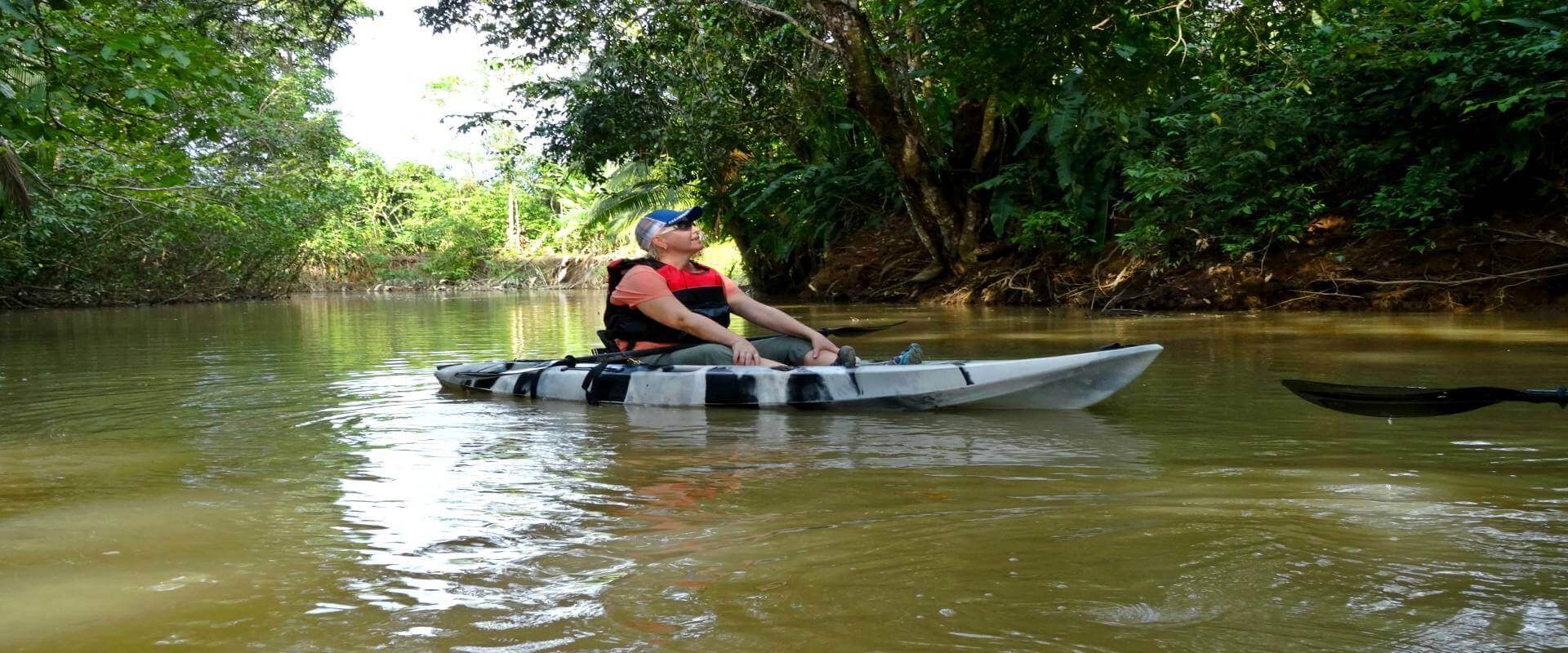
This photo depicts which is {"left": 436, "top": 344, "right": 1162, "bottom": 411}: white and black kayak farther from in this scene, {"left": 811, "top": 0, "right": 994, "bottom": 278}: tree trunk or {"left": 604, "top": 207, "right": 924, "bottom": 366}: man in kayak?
{"left": 811, "top": 0, "right": 994, "bottom": 278}: tree trunk

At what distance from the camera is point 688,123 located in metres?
15.8

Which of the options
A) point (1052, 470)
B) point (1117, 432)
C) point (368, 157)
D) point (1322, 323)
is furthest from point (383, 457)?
point (368, 157)

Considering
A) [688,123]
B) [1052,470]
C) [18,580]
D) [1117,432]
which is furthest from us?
[688,123]

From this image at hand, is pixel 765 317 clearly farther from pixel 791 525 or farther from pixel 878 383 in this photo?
pixel 791 525

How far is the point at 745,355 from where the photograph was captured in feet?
18.6

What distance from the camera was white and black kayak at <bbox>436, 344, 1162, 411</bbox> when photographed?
16.3 ft

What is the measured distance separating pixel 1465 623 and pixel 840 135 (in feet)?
50.6

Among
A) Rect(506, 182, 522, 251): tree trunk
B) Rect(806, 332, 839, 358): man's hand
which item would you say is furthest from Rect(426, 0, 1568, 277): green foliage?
Rect(506, 182, 522, 251): tree trunk

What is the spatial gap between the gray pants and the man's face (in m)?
0.51

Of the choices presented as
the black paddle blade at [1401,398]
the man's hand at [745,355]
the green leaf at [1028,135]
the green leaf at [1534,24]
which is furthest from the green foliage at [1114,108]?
the black paddle blade at [1401,398]

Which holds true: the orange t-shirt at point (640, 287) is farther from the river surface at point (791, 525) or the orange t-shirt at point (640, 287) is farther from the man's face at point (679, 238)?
the river surface at point (791, 525)

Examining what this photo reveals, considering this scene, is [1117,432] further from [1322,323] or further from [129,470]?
[1322,323]

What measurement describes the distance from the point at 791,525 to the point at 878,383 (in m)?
2.33

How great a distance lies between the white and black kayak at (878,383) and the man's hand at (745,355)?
0.11m
